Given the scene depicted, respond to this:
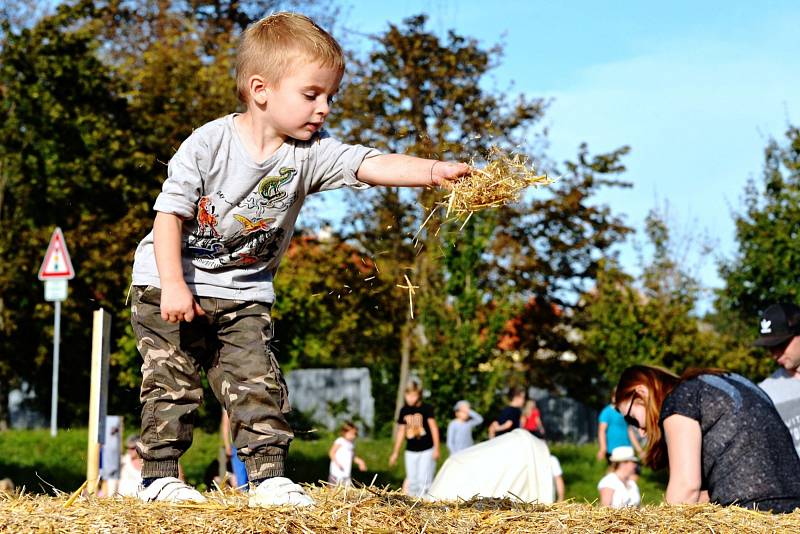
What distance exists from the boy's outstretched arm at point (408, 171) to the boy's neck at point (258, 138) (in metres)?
0.37

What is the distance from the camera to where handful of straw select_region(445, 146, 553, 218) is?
3.87 m

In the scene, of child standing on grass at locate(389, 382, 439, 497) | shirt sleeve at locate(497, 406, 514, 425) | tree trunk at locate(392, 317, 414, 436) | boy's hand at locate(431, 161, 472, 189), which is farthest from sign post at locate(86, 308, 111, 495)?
tree trunk at locate(392, 317, 414, 436)

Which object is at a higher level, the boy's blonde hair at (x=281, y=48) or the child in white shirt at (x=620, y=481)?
the boy's blonde hair at (x=281, y=48)

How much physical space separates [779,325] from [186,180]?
14.8 feet

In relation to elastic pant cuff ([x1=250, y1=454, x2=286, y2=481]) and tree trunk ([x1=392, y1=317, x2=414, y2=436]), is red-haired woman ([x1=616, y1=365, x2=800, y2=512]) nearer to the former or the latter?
elastic pant cuff ([x1=250, y1=454, x2=286, y2=481])

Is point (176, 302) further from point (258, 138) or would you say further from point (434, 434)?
point (434, 434)

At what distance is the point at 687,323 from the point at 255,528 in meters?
24.0

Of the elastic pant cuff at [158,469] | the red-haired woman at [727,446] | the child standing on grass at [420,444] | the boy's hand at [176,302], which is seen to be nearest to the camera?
the boy's hand at [176,302]

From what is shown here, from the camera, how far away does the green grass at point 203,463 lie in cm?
1672

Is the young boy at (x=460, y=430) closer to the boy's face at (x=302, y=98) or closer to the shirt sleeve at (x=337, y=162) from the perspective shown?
the shirt sleeve at (x=337, y=162)

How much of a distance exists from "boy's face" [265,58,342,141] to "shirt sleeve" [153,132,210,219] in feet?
1.01

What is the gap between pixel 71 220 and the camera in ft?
81.9

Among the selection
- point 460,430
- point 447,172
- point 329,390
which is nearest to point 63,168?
point 460,430

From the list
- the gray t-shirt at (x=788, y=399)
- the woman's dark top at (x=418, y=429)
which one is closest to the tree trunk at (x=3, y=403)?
the woman's dark top at (x=418, y=429)
